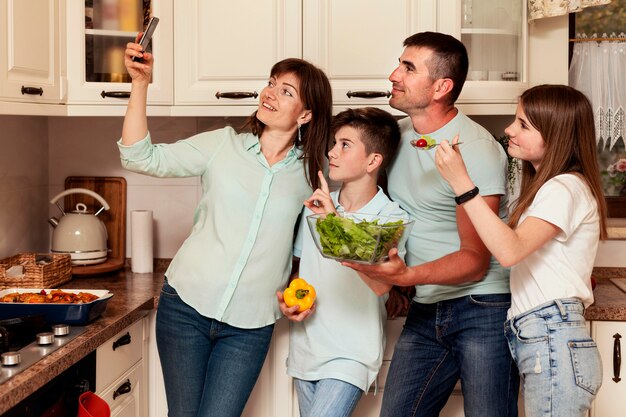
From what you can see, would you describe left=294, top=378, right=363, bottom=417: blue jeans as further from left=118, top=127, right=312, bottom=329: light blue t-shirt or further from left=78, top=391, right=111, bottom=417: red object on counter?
left=78, top=391, right=111, bottom=417: red object on counter

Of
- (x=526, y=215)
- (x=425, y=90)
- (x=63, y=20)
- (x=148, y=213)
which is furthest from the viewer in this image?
(x=148, y=213)

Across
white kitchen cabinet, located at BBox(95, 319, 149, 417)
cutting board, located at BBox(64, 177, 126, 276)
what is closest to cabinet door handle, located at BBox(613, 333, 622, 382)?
white kitchen cabinet, located at BBox(95, 319, 149, 417)

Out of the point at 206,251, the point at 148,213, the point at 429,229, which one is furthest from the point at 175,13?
the point at 429,229

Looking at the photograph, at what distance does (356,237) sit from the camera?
6.31ft

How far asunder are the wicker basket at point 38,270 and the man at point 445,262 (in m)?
1.13

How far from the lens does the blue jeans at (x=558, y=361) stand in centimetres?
196

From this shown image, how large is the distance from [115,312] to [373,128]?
2.92 ft

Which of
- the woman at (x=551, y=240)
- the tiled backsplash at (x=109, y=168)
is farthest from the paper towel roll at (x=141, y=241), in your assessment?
the woman at (x=551, y=240)

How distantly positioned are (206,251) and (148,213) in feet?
2.47

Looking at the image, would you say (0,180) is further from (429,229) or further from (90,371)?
(429,229)

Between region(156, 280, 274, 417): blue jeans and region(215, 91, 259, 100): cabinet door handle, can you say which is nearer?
region(156, 280, 274, 417): blue jeans

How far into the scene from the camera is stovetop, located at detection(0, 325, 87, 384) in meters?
1.82

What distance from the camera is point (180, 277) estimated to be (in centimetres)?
228

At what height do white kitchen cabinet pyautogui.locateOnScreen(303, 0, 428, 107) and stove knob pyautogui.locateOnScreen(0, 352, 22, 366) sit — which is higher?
white kitchen cabinet pyautogui.locateOnScreen(303, 0, 428, 107)
